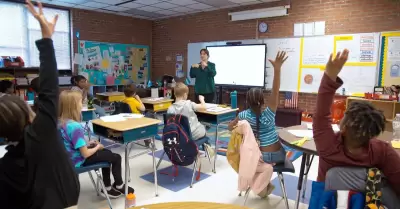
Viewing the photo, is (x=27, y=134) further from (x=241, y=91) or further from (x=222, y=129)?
(x=241, y=91)

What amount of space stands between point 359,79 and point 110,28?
6.33 meters

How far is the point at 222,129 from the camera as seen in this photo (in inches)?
231

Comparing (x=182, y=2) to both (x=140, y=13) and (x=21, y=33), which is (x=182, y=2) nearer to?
(x=140, y=13)

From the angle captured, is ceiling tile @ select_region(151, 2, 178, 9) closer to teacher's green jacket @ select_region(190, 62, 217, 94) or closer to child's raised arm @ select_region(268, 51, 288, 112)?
teacher's green jacket @ select_region(190, 62, 217, 94)

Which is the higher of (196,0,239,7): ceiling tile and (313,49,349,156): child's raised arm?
(196,0,239,7): ceiling tile

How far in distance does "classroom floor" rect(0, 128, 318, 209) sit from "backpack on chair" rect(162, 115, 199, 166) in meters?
0.33

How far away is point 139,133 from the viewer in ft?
9.32

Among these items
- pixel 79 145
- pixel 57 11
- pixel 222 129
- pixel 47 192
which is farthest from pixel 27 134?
pixel 57 11

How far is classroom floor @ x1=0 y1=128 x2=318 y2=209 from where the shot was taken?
2.85m

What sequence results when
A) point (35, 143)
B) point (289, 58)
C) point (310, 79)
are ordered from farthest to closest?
point (289, 58), point (310, 79), point (35, 143)

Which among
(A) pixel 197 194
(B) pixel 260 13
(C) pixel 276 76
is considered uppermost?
(B) pixel 260 13

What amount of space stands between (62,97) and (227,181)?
1.98 meters

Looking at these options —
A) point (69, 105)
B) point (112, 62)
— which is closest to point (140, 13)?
point (112, 62)

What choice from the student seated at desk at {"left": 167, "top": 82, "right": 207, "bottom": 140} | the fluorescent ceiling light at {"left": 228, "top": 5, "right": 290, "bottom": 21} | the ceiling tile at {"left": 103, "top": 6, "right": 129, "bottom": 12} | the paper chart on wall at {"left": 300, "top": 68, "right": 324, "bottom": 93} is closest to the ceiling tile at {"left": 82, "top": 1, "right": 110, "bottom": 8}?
the ceiling tile at {"left": 103, "top": 6, "right": 129, "bottom": 12}
